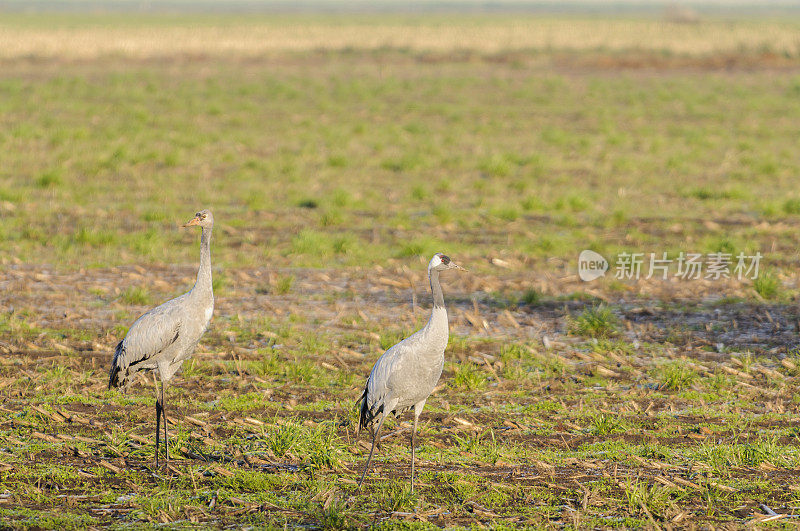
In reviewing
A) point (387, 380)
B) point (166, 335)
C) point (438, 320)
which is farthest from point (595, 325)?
point (166, 335)

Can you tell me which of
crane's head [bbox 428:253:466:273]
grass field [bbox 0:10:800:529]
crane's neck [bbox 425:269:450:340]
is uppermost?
crane's head [bbox 428:253:466:273]

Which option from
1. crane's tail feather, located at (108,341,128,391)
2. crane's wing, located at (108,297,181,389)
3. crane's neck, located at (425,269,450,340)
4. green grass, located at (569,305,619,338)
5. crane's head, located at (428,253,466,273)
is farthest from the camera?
green grass, located at (569,305,619,338)

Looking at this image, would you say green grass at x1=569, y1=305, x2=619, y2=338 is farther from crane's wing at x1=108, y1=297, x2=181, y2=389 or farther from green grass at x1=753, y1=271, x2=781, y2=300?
crane's wing at x1=108, y1=297, x2=181, y2=389

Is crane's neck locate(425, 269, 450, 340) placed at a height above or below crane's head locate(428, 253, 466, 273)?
below

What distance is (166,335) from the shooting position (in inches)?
299

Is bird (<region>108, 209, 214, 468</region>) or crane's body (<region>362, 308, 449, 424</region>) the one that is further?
bird (<region>108, 209, 214, 468</region>)

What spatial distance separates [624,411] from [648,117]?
27976 millimetres

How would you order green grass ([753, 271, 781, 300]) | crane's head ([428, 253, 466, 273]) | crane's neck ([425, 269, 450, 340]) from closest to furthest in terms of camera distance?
crane's neck ([425, 269, 450, 340]) → crane's head ([428, 253, 466, 273]) → green grass ([753, 271, 781, 300])

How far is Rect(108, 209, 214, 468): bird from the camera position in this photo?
24.9 feet

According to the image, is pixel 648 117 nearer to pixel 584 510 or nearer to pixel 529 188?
pixel 529 188

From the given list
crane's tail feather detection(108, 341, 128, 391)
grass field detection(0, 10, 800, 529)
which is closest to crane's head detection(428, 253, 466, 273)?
grass field detection(0, 10, 800, 529)
